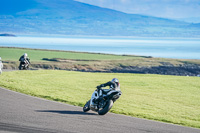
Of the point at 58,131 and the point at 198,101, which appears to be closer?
the point at 58,131

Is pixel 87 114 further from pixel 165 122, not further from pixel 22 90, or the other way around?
pixel 22 90

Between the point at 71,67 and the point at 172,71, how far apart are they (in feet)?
60.9

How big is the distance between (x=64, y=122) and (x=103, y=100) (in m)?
2.49

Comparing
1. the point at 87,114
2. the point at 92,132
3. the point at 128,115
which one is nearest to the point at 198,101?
the point at 128,115

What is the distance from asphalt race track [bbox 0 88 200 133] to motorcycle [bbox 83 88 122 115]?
0.25 meters

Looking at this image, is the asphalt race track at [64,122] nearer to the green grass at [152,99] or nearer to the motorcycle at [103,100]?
the motorcycle at [103,100]

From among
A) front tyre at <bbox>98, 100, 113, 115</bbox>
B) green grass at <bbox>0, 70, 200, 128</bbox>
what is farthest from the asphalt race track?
green grass at <bbox>0, 70, 200, 128</bbox>

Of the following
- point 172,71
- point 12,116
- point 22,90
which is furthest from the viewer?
point 172,71

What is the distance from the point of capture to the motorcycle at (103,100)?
46.0ft

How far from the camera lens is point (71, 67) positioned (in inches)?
2399

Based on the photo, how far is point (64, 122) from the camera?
12594mm

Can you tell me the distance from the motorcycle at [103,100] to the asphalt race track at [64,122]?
0.25 metres

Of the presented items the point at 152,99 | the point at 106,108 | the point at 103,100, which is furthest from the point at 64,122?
the point at 152,99

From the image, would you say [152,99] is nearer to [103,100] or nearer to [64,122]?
[103,100]
